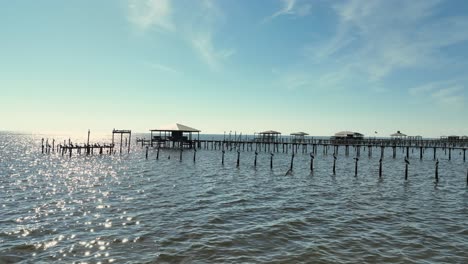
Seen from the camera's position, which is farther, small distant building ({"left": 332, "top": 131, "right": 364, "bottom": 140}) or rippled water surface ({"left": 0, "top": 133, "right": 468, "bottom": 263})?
small distant building ({"left": 332, "top": 131, "right": 364, "bottom": 140})

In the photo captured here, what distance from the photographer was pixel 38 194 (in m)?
19.2

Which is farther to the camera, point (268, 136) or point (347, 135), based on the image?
point (268, 136)

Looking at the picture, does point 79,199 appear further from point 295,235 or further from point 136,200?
point 295,235

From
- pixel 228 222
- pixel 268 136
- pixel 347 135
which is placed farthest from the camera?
pixel 268 136

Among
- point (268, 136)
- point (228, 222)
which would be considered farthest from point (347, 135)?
point (228, 222)

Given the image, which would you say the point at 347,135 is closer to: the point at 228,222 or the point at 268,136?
the point at 268,136

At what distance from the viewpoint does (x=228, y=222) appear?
14000 mm

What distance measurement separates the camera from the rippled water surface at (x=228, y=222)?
34.2 feet

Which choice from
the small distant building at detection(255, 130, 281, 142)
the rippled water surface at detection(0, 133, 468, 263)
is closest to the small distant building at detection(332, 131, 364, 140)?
the small distant building at detection(255, 130, 281, 142)

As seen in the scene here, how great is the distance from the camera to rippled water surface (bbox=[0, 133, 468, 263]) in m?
10.4

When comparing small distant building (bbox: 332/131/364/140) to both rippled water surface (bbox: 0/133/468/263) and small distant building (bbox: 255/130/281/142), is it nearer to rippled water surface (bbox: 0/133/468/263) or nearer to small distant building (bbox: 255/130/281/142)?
small distant building (bbox: 255/130/281/142)

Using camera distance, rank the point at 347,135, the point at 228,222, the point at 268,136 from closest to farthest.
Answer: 1. the point at 228,222
2. the point at 347,135
3. the point at 268,136

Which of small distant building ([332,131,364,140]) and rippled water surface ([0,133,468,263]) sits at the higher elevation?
small distant building ([332,131,364,140])

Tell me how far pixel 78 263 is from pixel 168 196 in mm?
10041
